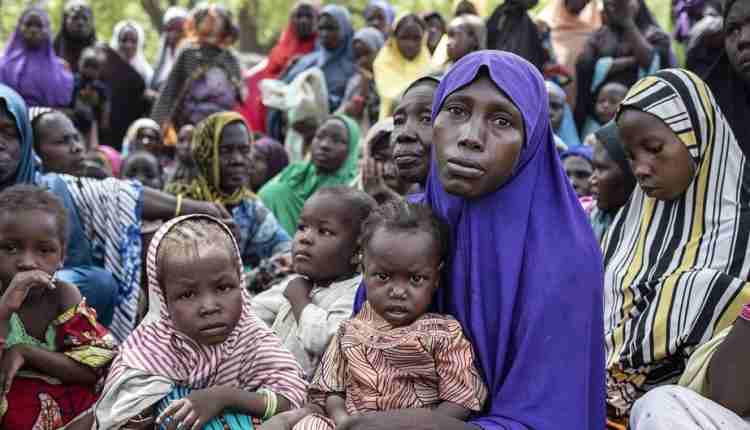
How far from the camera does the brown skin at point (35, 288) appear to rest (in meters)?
3.68

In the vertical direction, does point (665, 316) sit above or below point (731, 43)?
below

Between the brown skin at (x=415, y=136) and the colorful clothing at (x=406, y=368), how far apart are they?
3.48ft

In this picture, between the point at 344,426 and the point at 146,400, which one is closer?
the point at 344,426

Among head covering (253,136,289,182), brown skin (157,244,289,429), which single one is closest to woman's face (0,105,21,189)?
brown skin (157,244,289,429)

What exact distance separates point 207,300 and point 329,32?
7.14m

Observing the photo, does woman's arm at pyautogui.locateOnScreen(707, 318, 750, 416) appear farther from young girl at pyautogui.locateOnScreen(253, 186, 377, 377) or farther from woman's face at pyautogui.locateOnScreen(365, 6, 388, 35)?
woman's face at pyautogui.locateOnScreen(365, 6, 388, 35)

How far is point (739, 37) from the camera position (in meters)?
4.35

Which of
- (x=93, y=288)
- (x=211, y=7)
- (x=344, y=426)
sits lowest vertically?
(x=93, y=288)

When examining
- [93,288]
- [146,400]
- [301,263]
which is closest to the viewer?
[146,400]

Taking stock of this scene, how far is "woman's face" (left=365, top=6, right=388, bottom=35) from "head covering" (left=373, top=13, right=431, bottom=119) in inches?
71.0

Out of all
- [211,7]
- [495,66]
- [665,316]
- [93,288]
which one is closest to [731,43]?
[665,316]

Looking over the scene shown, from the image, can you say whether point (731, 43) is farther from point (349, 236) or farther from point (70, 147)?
point (70, 147)

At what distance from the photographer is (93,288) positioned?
16.4 feet

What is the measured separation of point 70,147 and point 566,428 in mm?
3801
